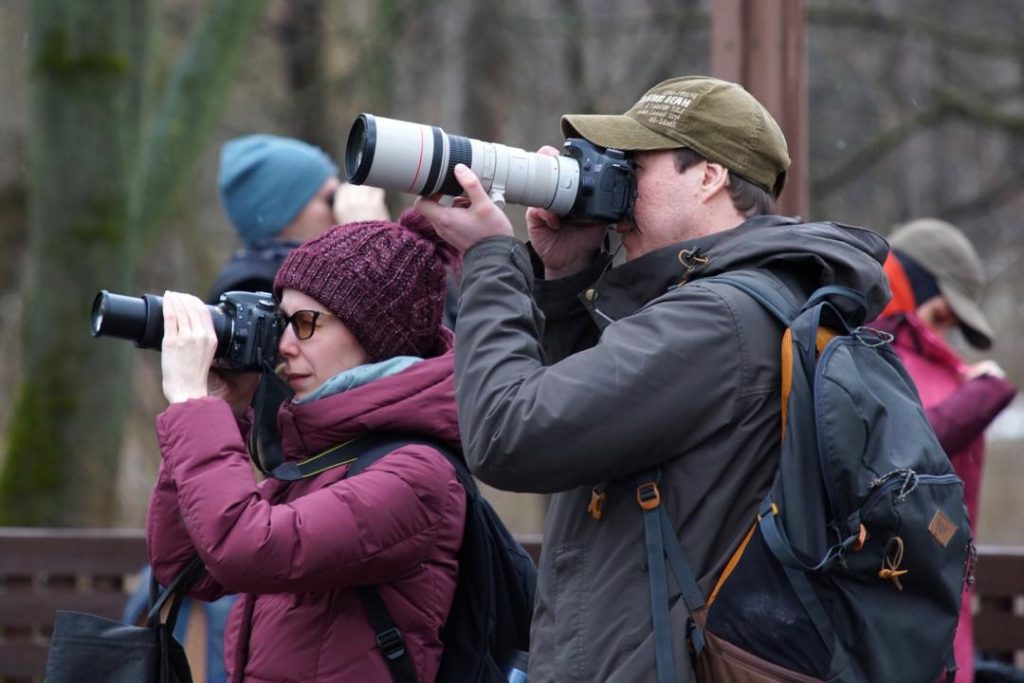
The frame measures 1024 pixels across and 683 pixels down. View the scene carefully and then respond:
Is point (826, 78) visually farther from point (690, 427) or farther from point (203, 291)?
point (690, 427)

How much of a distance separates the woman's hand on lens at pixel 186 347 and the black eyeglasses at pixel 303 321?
162 mm

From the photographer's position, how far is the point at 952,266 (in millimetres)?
4664

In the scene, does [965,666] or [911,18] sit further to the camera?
[911,18]

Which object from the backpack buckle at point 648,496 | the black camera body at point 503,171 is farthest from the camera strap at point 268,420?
the backpack buckle at point 648,496

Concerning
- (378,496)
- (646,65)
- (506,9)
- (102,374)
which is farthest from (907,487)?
(646,65)

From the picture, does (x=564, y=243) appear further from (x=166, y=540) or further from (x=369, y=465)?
(x=166, y=540)

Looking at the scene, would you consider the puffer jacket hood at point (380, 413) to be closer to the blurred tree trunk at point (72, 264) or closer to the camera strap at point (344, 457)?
the camera strap at point (344, 457)

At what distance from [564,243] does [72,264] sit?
5.20 meters

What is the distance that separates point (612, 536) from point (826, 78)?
36.6ft

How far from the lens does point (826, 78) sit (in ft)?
42.2

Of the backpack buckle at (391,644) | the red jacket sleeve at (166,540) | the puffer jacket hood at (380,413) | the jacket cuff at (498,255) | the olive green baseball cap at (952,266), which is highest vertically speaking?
the jacket cuff at (498,255)

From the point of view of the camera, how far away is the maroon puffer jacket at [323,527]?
8.31 feet

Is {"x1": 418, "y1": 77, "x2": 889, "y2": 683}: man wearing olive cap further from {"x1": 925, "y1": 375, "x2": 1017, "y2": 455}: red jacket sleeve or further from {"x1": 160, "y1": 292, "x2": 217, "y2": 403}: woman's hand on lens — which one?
{"x1": 925, "y1": 375, "x2": 1017, "y2": 455}: red jacket sleeve

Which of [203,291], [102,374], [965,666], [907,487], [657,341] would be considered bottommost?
[203,291]
